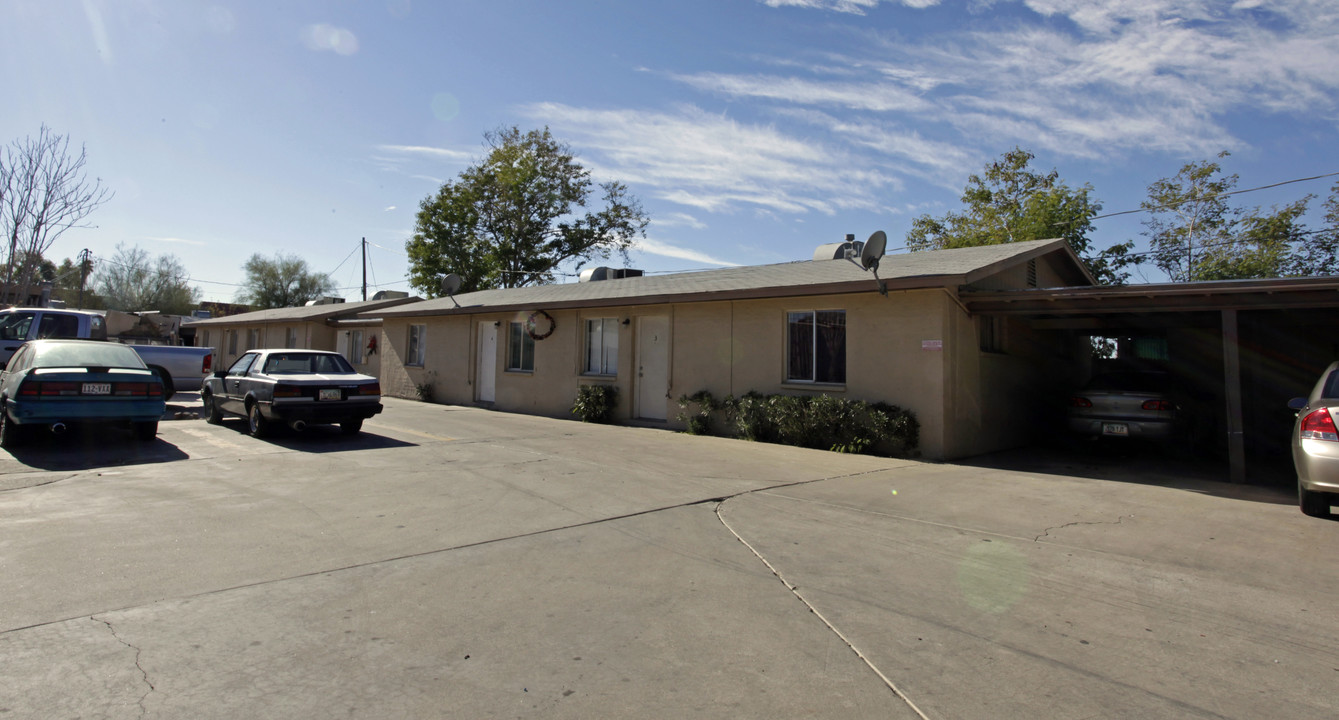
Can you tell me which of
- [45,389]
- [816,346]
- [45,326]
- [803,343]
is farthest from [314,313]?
[816,346]

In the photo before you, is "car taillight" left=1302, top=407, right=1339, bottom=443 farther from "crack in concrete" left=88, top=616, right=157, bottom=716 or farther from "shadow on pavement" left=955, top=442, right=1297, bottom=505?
"crack in concrete" left=88, top=616, right=157, bottom=716

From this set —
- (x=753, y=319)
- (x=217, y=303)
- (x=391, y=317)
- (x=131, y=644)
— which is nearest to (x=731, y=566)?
(x=131, y=644)

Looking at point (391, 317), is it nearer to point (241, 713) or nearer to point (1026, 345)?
point (1026, 345)

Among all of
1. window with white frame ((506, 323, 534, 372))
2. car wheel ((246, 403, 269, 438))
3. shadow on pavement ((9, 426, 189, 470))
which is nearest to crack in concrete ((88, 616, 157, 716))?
shadow on pavement ((9, 426, 189, 470))

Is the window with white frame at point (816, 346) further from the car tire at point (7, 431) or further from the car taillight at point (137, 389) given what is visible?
the car tire at point (7, 431)

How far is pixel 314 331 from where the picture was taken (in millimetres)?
26609

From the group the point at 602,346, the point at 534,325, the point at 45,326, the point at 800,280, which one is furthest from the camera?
the point at 534,325

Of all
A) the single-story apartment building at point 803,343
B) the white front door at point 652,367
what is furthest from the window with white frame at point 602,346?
the white front door at point 652,367

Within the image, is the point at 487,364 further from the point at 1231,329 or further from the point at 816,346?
the point at 1231,329

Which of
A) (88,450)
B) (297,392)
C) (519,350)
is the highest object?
(519,350)

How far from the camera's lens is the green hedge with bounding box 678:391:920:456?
10484 millimetres

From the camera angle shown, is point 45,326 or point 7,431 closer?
point 7,431

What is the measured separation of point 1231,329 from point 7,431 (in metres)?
Answer: 16.0

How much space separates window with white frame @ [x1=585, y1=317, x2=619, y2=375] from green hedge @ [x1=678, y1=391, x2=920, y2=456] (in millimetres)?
3212
